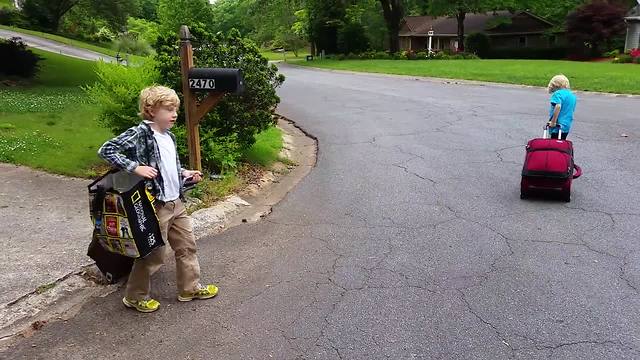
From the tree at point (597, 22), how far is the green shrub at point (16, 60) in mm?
36846

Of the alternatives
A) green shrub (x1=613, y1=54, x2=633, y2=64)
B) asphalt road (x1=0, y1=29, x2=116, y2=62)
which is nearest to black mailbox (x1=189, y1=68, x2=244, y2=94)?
asphalt road (x1=0, y1=29, x2=116, y2=62)

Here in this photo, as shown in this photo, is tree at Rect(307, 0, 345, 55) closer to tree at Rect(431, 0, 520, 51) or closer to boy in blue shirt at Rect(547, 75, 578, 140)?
tree at Rect(431, 0, 520, 51)

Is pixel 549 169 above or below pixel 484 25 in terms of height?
below

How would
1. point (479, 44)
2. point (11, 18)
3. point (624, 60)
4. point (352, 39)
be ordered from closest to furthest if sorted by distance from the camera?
point (624, 60) → point (352, 39) → point (479, 44) → point (11, 18)

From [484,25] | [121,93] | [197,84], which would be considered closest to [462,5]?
[484,25]

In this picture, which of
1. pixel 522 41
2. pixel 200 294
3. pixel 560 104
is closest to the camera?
pixel 200 294

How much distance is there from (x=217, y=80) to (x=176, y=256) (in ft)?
6.60

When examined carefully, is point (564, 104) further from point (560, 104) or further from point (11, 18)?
point (11, 18)

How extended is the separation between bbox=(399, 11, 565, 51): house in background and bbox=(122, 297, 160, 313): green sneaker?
169 feet

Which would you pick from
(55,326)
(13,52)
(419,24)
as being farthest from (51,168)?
(419,24)

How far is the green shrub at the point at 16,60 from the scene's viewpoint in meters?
17.0

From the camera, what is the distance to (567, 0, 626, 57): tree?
135 ft

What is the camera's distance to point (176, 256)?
168 inches

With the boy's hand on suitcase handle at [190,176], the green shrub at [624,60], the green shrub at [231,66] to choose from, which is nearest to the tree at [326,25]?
the green shrub at [624,60]
